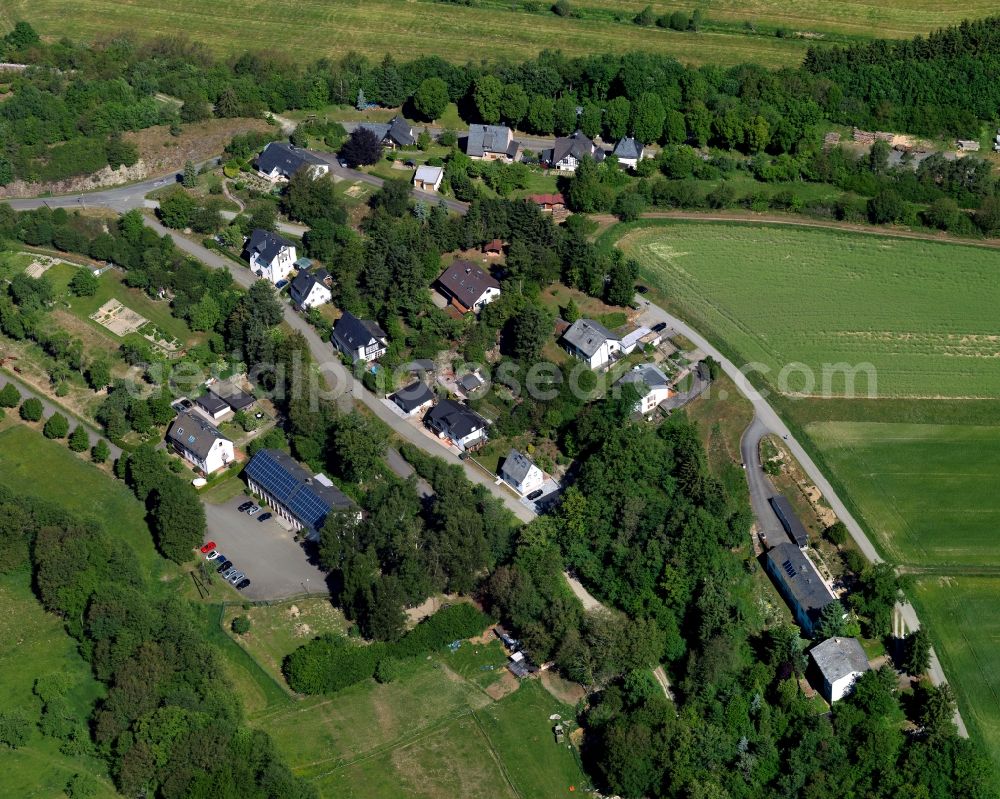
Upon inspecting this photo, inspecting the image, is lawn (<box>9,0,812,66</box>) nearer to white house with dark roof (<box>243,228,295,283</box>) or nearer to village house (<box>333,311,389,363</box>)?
white house with dark roof (<box>243,228,295,283</box>)

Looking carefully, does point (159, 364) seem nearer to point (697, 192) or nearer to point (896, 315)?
point (697, 192)

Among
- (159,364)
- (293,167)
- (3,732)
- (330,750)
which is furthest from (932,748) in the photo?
(293,167)

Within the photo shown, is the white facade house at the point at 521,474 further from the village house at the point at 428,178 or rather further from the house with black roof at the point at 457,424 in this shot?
the village house at the point at 428,178

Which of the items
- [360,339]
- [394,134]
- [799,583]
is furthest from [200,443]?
[394,134]

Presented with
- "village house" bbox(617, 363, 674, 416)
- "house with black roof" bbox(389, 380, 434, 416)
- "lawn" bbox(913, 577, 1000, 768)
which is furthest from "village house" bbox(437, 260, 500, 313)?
"lawn" bbox(913, 577, 1000, 768)

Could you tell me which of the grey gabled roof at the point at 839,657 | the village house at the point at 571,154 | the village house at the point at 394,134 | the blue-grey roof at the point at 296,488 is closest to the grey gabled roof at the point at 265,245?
the village house at the point at 394,134

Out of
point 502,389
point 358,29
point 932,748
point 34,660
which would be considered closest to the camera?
point 932,748
